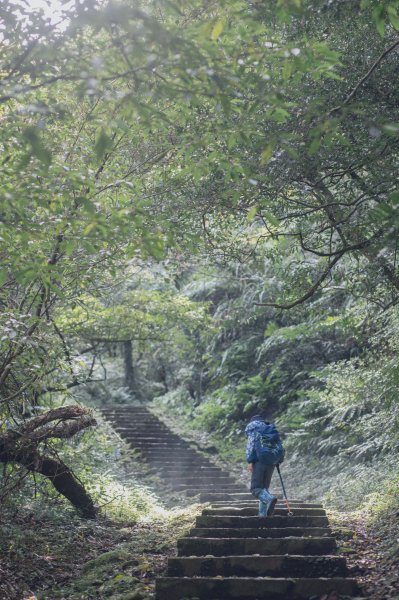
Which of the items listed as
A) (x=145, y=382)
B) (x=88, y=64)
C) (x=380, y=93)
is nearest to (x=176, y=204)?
(x=380, y=93)

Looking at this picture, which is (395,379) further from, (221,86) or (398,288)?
(221,86)

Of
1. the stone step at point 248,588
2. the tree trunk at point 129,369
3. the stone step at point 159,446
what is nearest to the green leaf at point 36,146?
the stone step at point 248,588

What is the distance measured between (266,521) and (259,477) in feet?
1.85

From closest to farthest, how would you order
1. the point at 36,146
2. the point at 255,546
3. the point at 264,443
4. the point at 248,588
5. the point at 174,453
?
the point at 36,146 → the point at 248,588 → the point at 255,546 → the point at 264,443 → the point at 174,453

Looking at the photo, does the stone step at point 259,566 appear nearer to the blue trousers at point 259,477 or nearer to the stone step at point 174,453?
the blue trousers at point 259,477

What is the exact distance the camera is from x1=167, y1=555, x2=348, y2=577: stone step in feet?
19.0

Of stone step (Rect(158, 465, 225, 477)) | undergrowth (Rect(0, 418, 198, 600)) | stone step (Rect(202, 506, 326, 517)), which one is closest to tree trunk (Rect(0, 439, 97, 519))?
undergrowth (Rect(0, 418, 198, 600))

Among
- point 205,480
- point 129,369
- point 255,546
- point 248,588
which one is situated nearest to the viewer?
point 248,588

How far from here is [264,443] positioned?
793cm

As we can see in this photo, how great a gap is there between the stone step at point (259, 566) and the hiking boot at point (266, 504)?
1485 mm

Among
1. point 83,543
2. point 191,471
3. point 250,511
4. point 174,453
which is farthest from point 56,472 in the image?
point 174,453

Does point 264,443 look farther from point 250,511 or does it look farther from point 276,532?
point 276,532

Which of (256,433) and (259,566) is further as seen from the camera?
(256,433)

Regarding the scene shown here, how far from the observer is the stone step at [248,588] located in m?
5.41
